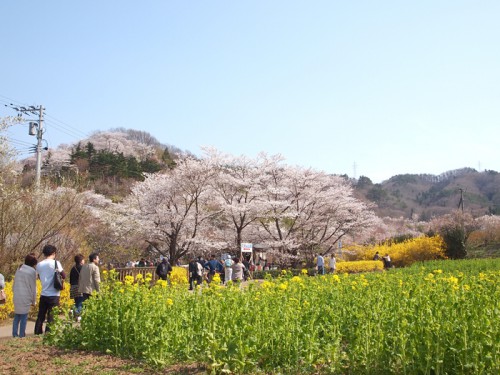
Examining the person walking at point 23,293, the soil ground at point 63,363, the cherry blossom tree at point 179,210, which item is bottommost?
the soil ground at point 63,363

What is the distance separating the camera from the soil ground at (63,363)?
500 centimetres

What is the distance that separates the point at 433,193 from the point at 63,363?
10282 centimetres

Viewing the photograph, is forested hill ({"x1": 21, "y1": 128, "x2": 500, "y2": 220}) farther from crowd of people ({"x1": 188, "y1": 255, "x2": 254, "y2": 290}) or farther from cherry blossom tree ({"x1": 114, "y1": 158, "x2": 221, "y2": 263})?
crowd of people ({"x1": 188, "y1": 255, "x2": 254, "y2": 290})

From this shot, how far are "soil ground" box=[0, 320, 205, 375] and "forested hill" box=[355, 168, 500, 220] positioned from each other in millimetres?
78049

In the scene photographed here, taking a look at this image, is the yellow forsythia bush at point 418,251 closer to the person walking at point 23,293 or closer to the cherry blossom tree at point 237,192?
the cherry blossom tree at point 237,192

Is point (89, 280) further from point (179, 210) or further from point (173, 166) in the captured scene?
point (173, 166)

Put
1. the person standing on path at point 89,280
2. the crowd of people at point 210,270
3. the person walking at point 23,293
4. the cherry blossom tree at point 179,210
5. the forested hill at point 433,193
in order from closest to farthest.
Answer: the person walking at point 23,293 < the person standing on path at point 89,280 < the crowd of people at point 210,270 < the cherry blossom tree at point 179,210 < the forested hill at point 433,193

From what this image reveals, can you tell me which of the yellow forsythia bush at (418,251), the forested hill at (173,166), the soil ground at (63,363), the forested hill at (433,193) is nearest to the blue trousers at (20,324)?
the soil ground at (63,363)

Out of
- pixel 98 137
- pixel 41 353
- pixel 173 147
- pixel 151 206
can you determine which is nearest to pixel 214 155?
pixel 151 206

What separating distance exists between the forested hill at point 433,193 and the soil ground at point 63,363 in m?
78.0

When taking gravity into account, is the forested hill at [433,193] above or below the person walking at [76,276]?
above

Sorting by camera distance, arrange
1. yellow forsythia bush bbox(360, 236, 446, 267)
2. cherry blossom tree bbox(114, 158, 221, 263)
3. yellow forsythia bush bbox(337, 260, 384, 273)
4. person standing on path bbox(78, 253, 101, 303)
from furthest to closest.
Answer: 1. yellow forsythia bush bbox(360, 236, 446, 267)
2. cherry blossom tree bbox(114, 158, 221, 263)
3. yellow forsythia bush bbox(337, 260, 384, 273)
4. person standing on path bbox(78, 253, 101, 303)

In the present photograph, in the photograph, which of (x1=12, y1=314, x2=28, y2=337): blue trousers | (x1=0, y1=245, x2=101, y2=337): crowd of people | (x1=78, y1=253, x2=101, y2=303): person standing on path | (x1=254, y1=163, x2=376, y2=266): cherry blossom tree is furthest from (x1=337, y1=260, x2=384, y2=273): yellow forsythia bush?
(x1=12, y1=314, x2=28, y2=337): blue trousers

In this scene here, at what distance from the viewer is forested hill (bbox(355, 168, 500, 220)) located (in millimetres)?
85750
